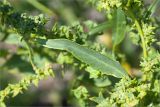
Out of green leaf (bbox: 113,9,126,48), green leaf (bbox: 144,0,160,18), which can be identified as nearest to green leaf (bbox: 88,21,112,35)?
green leaf (bbox: 113,9,126,48)

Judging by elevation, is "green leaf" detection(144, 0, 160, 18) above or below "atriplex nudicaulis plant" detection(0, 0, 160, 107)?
above

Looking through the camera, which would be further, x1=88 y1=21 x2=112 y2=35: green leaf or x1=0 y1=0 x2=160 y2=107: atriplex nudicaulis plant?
x1=88 y1=21 x2=112 y2=35: green leaf

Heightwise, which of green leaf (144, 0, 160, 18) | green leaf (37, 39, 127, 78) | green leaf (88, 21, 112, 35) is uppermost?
green leaf (144, 0, 160, 18)

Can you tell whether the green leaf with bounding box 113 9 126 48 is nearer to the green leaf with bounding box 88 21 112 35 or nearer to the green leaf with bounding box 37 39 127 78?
the green leaf with bounding box 88 21 112 35

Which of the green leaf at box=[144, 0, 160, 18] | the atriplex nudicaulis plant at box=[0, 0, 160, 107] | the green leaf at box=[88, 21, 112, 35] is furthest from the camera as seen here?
the green leaf at box=[88, 21, 112, 35]

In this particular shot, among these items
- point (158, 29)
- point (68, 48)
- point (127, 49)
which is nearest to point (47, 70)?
point (68, 48)

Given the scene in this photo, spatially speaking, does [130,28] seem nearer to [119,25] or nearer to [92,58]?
[119,25]

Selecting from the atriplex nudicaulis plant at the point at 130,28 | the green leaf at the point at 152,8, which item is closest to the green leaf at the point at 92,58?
the atriplex nudicaulis plant at the point at 130,28

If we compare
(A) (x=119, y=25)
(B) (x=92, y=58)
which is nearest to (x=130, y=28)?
(A) (x=119, y=25)
